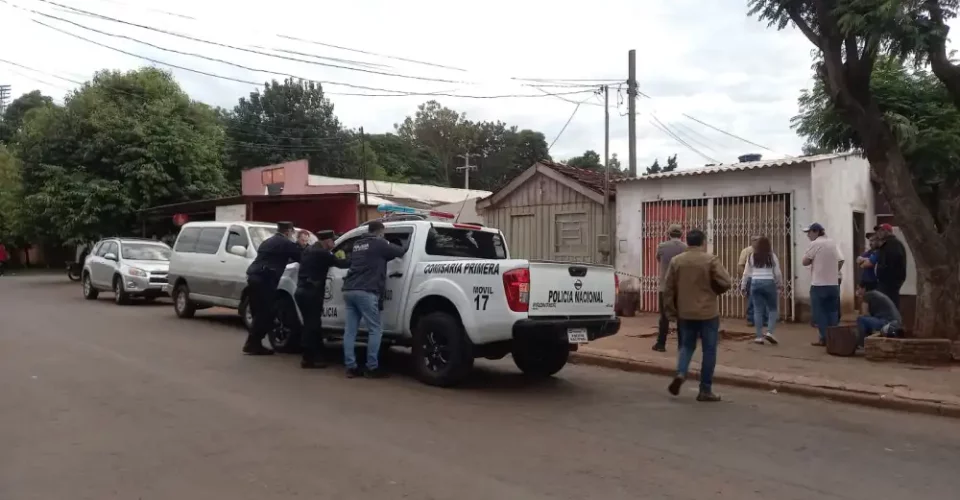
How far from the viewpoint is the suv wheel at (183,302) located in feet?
47.3

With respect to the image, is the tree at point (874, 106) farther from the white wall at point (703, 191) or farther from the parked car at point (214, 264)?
the parked car at point (214, 264)

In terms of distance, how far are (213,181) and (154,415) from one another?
978 inches

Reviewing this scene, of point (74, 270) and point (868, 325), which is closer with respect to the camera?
point (868, 325)

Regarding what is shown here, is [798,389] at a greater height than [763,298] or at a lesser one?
lesser

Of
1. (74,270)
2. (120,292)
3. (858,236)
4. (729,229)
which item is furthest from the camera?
(74,270)

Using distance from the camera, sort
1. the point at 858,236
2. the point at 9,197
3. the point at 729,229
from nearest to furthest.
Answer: the point at 729,229, the point at 858,236, the point at 9,197

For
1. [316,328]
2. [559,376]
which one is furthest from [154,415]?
[559,376]

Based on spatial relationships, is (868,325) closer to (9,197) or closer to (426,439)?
(426,439)

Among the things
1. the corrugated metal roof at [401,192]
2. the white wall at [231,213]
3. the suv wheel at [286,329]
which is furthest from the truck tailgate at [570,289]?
the corrugated metal roof at [401,192]

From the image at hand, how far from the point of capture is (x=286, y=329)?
33.6 ft

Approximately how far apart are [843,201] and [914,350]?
5506 millimetres

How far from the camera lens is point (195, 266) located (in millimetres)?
14070

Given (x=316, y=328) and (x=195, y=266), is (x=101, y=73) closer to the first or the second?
(x=195, y=266)

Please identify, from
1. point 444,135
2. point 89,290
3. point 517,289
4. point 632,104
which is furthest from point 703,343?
point 444,135
